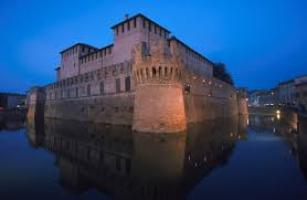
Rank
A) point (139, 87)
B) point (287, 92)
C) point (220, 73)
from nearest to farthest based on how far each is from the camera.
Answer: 1. point (139, 87)
2. point (220, 73)
3. point (287, 92)

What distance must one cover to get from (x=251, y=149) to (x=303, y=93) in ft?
115

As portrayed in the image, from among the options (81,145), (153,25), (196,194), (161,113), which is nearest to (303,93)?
(153,25)

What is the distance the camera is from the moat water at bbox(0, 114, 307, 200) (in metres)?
9.25

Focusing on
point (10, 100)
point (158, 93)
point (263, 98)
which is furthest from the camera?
point (263, 98)

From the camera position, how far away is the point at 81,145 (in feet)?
66.0

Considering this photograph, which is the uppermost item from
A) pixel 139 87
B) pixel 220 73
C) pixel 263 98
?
pixel 220 73

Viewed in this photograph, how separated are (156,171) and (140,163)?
1765mm

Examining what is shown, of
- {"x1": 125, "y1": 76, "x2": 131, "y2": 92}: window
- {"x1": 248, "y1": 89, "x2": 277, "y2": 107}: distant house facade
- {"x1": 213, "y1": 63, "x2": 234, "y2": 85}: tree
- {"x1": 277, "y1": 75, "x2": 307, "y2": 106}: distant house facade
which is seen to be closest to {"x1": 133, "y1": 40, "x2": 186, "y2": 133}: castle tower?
{"x1": 125, "y1": 76, "x2": 131, "y2": 92}: window

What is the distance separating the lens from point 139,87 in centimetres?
2483

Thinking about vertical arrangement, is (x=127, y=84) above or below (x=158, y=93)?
above

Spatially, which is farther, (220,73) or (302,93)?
(220,73)

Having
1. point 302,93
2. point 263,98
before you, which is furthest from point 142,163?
point 263,98

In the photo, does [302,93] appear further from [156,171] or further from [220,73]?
[156,171]

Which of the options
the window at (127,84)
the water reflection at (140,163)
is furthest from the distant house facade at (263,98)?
the water reflection at (140,163)
